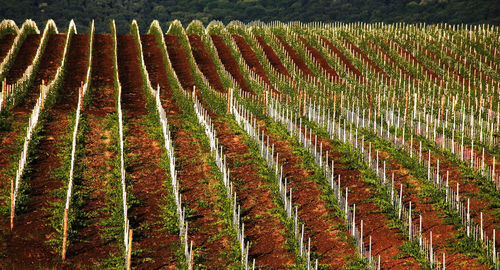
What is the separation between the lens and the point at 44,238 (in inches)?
574

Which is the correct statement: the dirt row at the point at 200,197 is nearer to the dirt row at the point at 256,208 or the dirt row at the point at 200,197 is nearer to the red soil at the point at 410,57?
the dirt row at the point at 256,208

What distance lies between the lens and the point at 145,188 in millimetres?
17688

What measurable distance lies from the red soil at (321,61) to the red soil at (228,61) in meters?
5.39

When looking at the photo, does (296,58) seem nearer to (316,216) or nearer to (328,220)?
(316,216)

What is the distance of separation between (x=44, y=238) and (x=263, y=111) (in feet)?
43.2

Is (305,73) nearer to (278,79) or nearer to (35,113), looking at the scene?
(278,79)

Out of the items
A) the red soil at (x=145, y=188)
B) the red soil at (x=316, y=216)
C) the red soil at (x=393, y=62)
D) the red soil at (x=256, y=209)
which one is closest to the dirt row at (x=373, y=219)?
the red soil at (x=316, y=216)

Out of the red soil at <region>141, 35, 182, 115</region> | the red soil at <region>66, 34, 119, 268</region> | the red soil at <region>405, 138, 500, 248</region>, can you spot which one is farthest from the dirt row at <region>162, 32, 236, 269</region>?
the red soil at <region>405, 138, 500, 248</region>

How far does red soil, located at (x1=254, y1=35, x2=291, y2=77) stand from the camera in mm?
38456

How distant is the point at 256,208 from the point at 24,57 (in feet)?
78.4

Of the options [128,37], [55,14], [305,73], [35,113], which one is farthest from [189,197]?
[55,14]

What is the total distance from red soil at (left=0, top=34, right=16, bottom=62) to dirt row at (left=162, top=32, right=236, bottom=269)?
47.8ft

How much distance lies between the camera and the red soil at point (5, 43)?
3589 cm

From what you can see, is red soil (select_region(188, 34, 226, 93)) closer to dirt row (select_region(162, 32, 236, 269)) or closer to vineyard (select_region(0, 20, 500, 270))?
vineyard (select_region(0, 20, 500, 270))
